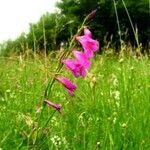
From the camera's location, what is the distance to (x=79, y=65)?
1.41 meters

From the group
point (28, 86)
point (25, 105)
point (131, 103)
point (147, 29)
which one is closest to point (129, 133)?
point (131, 103)

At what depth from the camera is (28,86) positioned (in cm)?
441

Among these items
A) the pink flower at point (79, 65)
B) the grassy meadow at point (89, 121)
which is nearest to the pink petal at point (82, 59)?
the pink flower at point (79, 65)

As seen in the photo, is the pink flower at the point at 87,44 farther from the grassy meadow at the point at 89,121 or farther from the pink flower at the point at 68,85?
the grassy meadow at the point at 89,121

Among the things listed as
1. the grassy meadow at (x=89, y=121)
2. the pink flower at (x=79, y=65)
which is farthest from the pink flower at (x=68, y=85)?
the grassy meadow at (x=89, y=121)

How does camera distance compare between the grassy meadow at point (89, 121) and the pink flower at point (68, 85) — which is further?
the grassy meadow at point (89, 121)

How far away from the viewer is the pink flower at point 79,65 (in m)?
1.40

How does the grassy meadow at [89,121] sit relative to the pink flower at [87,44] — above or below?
below

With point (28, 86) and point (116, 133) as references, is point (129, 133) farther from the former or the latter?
point (28, 86)

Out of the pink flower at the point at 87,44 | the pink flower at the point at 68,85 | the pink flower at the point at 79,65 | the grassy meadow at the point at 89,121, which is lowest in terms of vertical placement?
the grassy meadow at the point at 89,121

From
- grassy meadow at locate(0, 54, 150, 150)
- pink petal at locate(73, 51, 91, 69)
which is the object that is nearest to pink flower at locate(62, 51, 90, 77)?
pink petal at locate(73, 51, 91, 69)

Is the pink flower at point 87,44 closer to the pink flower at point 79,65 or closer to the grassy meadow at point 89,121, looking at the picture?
the pink flower at point 79,65

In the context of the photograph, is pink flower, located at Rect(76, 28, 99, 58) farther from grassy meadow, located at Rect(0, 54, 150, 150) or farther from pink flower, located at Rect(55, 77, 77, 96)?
grassy meadow, located at Rect(0, 54, 150, 150)

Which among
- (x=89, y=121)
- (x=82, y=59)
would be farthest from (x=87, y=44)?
(x=89, y=121)
